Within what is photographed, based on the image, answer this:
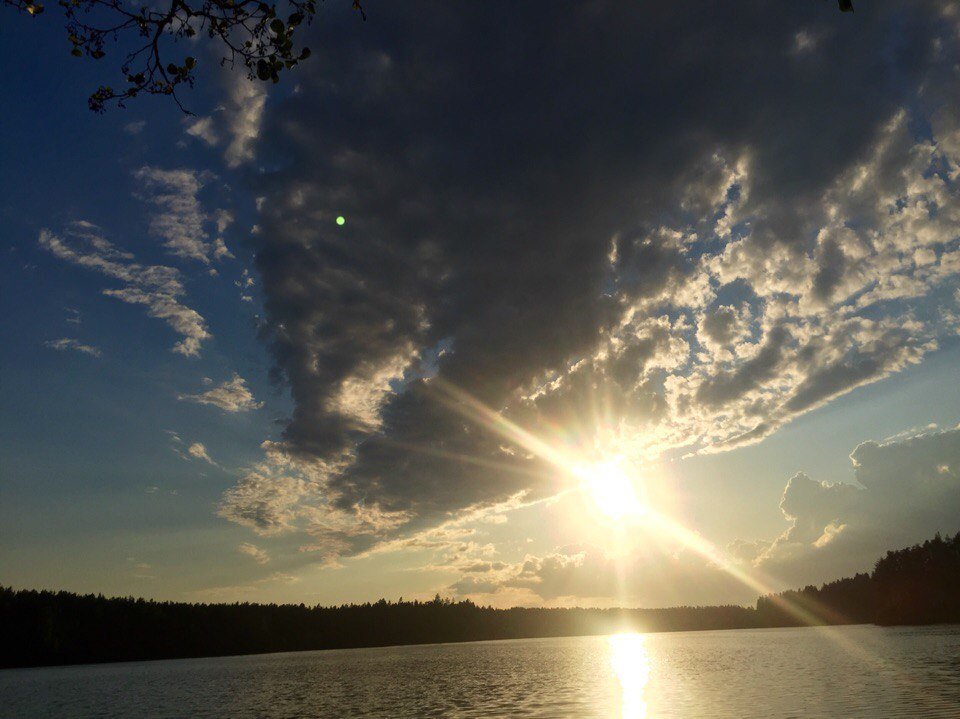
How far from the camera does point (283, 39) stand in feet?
31.4

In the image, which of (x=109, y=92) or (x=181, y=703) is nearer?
(x=109, y=92)

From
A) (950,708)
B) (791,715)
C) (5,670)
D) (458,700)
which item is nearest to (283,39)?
(791,715)

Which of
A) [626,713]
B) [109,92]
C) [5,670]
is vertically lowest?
[5,670]

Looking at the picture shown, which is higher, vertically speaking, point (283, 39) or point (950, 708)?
point (283, 39)

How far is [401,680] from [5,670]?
490 ft

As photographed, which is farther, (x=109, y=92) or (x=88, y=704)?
(x=88, y=704)

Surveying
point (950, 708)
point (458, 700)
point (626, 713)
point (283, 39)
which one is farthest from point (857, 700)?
point (283, 39)

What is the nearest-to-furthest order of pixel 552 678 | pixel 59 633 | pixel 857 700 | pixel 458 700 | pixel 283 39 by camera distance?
pixel 283 39 → pixel 857 700 → pixel 458 700 → pixel 552 678 → pixel 59 633

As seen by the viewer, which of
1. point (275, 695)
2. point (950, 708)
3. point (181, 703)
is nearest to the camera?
point (950, 708)

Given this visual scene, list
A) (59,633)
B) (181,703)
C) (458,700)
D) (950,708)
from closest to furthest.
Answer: (950,708) → (458,700) → (181,703) → (59,633)

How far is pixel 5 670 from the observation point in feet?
600

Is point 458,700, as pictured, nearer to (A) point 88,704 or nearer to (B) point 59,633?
(A) point 88,704

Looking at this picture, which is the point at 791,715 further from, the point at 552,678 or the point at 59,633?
the point at 59,633

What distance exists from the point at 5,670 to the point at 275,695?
148 m
